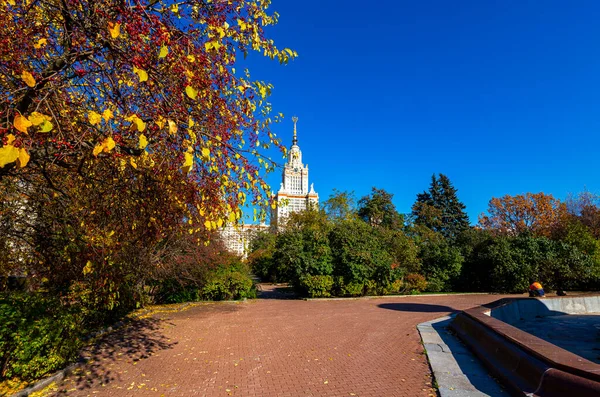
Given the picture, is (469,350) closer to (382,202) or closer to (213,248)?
(213,248)

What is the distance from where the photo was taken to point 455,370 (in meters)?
5.51

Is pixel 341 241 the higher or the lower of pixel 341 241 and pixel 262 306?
the higher

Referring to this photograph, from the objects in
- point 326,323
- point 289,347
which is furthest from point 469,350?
point 326,323

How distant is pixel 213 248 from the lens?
1556cm

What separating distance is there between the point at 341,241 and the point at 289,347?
35.0 ft

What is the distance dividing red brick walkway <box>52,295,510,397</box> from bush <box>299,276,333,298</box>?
5.54 m

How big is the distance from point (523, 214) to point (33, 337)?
134 ft

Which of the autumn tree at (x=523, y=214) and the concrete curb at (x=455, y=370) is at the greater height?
the autumn tree at (x=523, y=214)

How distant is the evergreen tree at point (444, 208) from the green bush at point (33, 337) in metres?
38.6

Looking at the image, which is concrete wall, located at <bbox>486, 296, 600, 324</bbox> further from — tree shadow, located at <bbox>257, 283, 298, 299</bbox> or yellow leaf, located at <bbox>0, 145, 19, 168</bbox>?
yellow leaf, located at <bbox>0, 145, 19, 168</bbox>

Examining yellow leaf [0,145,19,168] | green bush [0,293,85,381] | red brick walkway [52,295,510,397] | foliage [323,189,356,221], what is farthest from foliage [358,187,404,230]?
yellow leaf [0,145,19,168]

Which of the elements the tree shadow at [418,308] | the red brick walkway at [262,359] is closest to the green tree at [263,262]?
the tree shadow at [418,308]

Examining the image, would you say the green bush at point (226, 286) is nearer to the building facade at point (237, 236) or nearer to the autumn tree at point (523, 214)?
the building facade at point (237, 236)

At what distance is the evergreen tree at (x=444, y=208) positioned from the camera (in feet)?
138
